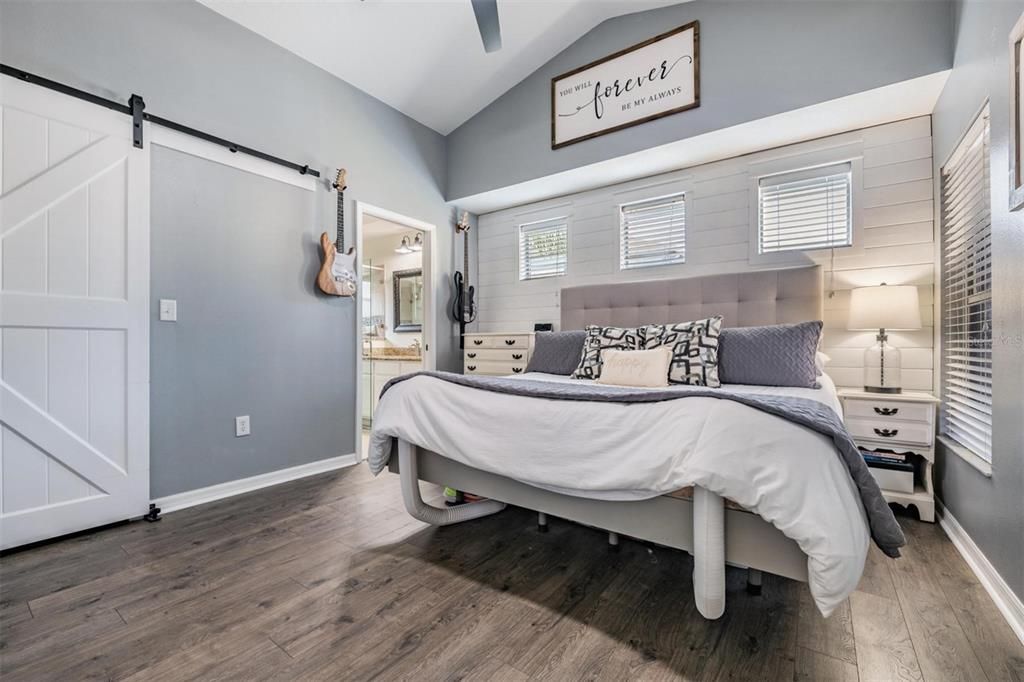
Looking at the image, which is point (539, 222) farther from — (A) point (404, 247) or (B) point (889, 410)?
(B) point (889, 410)

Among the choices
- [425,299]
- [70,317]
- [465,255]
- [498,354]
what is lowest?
[498,354]

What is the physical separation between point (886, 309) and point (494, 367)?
283 centimetres

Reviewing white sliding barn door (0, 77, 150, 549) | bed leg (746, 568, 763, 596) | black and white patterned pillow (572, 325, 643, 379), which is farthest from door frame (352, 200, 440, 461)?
bed leg (746, 568, 763, 596)

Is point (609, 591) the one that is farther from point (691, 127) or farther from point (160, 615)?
point (691, 127)

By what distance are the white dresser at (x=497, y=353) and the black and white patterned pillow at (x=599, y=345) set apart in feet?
2.93

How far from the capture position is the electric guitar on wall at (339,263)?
10.7 ft

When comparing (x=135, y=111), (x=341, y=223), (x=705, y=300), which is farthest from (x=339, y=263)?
(x=705, y=300)

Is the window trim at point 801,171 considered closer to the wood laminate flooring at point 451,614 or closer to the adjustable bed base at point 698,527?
the wood laminate flooring at point 451,614

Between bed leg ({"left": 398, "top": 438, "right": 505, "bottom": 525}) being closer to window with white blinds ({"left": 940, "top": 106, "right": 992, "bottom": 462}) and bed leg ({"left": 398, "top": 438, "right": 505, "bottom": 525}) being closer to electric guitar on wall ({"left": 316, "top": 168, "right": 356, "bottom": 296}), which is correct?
electric guitar on wall ({"left": 316, "top": 168, "right": 356, "bottom": 296})

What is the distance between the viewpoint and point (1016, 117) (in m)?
1.48

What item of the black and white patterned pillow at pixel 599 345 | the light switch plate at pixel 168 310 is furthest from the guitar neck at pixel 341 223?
the black and white patterned pillow at pixel 599 345

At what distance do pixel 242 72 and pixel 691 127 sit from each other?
299cm

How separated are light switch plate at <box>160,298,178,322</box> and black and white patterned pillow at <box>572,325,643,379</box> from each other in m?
2.43

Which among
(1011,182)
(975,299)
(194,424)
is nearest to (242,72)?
(194,424)
